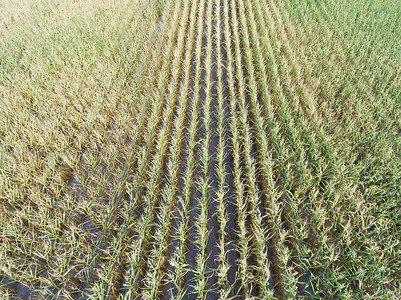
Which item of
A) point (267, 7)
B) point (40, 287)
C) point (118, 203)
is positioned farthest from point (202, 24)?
point (40, 287)

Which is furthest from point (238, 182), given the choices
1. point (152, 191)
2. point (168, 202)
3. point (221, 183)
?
point (152, 191)

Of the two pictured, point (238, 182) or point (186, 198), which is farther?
point (238, 182)

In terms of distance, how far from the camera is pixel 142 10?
561 centimetres

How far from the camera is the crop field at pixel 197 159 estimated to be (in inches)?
70.2

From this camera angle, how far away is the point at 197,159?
2.68m

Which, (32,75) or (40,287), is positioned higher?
(32,75)

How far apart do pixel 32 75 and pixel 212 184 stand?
10.8 feet

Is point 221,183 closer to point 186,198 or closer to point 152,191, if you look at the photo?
point 186,198

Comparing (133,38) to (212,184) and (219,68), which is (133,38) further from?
(212,184)

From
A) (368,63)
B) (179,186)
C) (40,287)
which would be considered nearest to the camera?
(40,287)

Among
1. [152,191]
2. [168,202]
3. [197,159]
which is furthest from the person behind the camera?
[197,159]

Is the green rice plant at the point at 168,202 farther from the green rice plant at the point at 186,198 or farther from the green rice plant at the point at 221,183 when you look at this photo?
the green rice plant at the point at 221,183

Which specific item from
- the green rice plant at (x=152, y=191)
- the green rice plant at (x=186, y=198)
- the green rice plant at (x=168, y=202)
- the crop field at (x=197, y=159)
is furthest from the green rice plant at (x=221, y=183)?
the green rice plant at (x=152, y=191)

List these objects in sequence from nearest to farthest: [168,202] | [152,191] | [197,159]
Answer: [168,202] → [152,191] → [197,159]
